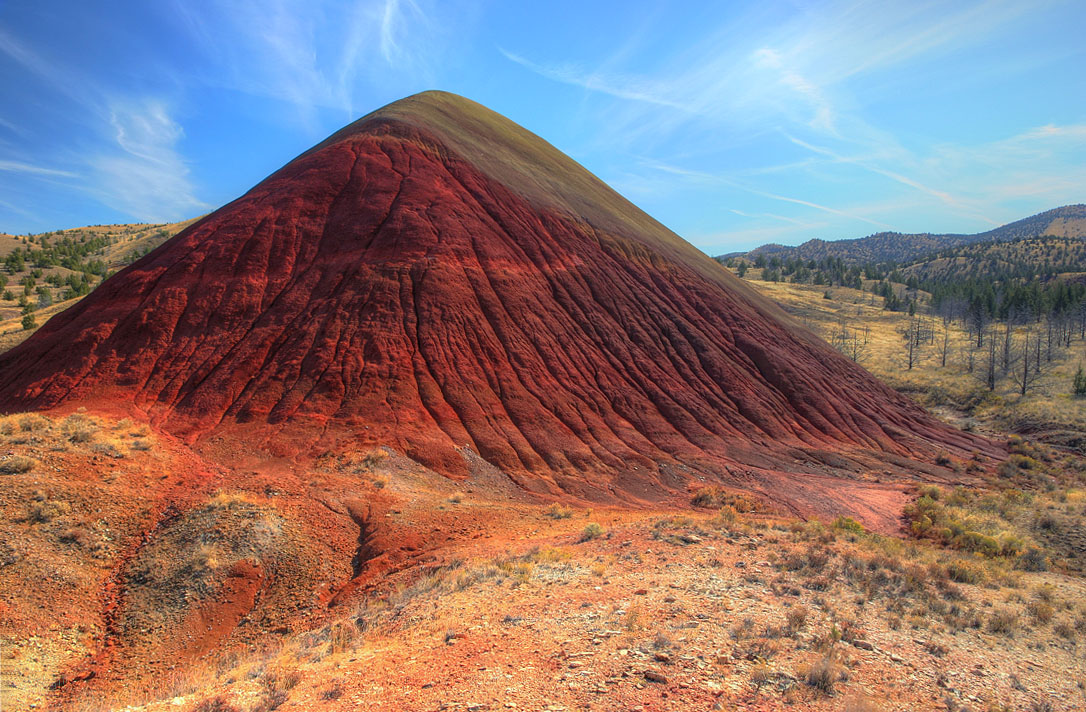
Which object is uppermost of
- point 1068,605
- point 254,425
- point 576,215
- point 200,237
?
point 576,215

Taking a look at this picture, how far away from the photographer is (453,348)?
2305cm

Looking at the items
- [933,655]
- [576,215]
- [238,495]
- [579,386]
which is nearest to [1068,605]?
[933,655]

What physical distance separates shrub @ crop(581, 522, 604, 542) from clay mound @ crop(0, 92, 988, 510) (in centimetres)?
477

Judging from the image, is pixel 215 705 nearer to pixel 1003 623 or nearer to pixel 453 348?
pixel 1003 623

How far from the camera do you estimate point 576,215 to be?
35875mm

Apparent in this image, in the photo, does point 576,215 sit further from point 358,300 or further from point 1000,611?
point 1000,611

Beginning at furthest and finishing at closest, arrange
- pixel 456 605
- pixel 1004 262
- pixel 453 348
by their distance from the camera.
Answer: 1. pixel 1004 262
2. pixel 453 348
3. pixel 456 605

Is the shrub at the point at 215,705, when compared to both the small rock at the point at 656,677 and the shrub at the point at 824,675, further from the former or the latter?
the shrub at the point at 824,675

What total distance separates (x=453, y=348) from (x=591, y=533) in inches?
467

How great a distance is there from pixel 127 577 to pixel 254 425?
7440 millimetres

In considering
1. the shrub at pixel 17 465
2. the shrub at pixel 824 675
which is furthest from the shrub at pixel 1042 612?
the shrub at pixel 17 465

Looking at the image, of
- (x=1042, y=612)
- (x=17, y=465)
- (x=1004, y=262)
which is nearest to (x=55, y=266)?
(x=17, y=465)

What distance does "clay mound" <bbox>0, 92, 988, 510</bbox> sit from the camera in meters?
19.4

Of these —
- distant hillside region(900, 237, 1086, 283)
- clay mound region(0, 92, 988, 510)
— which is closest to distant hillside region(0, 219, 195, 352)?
clay mound region(0, 92, 988, 510)
